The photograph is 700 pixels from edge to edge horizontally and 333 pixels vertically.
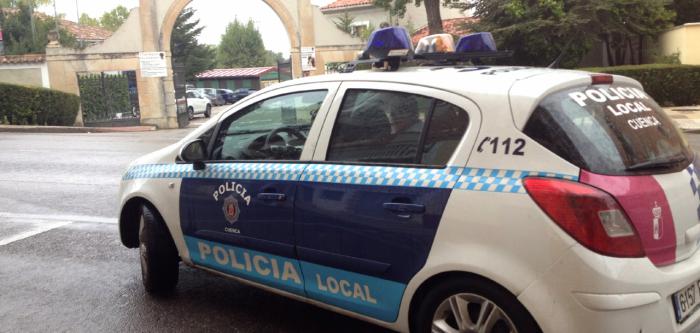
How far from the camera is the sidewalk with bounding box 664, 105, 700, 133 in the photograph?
14.1 metres

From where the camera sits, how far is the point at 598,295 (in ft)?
7.92

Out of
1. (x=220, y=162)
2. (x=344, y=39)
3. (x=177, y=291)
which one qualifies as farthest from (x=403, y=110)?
(x=344, y=39)

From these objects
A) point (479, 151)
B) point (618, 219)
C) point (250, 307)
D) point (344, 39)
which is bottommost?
point (250, 307)

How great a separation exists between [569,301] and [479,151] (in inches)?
28.7

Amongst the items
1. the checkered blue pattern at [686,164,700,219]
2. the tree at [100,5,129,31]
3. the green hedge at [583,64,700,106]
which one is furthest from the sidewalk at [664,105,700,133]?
the tree at [100,5,129,31]

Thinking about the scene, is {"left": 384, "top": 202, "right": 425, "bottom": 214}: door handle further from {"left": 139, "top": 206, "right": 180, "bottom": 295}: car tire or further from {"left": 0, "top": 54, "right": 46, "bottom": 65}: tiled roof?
{"left": 0, "top": 54, "right": 46, "bottom": 65}: tiled roof

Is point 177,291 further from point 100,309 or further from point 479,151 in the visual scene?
point 479,151

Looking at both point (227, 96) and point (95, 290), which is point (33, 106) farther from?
point (227, 96)

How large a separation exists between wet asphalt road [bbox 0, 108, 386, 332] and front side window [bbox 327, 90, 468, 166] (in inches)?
48.6

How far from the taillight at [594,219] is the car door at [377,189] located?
1.55ft

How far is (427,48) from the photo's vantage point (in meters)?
4.04

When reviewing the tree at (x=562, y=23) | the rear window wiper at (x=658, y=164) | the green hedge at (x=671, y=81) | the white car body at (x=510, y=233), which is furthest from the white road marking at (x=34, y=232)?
the green hedge at (x=671, y=81)

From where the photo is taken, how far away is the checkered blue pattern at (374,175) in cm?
264

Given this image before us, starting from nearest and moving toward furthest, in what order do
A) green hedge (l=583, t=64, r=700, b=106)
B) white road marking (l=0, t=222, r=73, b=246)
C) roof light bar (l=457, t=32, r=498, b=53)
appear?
roof light bar (l=457, t=32, r=498, b=53) → white road marking (l=0, t=222, r=73, b=246) → green hedge (l=583, t=64, r=700, b=106)
